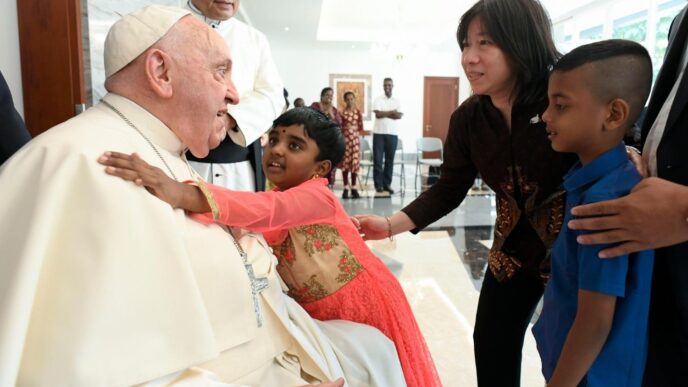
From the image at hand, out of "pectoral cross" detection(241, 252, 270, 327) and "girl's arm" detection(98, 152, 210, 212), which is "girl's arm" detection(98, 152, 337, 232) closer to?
"girl's arm" detection(98, 152, 210, 212)

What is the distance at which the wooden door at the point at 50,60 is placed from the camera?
2389 millimetres

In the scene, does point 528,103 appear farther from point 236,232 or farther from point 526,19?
point 236,232

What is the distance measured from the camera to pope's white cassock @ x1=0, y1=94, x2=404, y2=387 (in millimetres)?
918

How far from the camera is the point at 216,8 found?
2463 mm

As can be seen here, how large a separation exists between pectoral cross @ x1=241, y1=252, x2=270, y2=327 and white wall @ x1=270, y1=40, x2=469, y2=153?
1496 centimetres

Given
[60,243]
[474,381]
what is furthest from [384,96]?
[60,243]

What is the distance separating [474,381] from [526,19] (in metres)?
1.91

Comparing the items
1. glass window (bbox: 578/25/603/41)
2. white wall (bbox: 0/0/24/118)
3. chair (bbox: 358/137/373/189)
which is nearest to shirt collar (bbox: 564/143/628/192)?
white wall (bbox: 0/0/24/118)

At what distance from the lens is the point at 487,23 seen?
1605mm

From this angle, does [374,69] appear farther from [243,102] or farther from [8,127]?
[8,127]

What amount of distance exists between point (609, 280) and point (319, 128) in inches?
41.4

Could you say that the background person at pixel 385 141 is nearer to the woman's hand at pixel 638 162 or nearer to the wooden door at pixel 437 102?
the wooden door at pixel 437 102

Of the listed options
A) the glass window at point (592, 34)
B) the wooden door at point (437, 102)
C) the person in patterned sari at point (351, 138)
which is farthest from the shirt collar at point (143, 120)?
the wooden door at point (437, 102)

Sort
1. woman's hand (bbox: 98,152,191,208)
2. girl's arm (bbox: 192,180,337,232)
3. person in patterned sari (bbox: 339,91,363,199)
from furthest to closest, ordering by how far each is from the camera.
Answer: person in patterned sari (bbox: 339,91,363,199) < girl's arm (bbox: 192,180,337,232) < woman's hand (bbox: 98,152,191,208)
